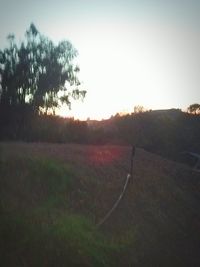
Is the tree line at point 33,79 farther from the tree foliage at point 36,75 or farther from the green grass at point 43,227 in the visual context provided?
the green grass at point 43,227

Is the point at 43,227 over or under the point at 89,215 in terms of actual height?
over

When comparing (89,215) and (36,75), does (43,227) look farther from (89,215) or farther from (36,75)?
(36,75)

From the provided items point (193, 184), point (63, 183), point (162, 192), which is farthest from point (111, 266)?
point (193, 184)

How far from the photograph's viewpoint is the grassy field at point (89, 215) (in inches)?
331

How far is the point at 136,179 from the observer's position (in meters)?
15.7

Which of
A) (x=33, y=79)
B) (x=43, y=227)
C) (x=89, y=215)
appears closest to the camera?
(x=43, y=227)

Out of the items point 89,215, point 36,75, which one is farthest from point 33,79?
point 89,215

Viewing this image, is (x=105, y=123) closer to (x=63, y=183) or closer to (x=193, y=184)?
(x=193, y=184)

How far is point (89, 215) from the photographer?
36.2 ft

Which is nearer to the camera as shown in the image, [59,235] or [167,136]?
[59,235]

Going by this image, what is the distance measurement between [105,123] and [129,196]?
22.4 metres

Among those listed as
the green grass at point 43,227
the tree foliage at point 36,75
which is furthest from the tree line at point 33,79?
the green grass at point 43,227

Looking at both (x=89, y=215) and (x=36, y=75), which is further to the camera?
(x=36, y=75)

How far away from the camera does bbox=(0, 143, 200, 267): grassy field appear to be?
8.41 metres
